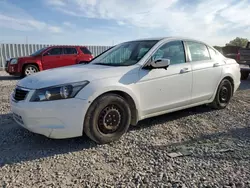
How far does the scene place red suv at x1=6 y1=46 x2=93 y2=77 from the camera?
11.1m

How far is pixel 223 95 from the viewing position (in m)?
5.18

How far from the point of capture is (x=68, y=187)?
7.94ft

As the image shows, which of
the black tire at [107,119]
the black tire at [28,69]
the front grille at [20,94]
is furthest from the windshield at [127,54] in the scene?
the black tire at [28,69]

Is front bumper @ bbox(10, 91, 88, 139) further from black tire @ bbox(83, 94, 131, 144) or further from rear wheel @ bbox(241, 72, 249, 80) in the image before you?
rear wheel @ bbox(241, 72, 249, 80)

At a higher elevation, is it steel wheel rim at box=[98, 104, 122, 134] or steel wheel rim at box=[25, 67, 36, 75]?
steel wheel rim at box=[25, 67, 36, 75]

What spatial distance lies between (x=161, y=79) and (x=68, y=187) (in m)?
2.21

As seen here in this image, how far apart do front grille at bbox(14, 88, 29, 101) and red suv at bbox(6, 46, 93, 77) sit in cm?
780

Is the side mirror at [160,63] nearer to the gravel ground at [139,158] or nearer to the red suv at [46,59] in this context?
the gravel ground at [139,158]

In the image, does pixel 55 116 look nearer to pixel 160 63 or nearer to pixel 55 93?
pixel 55 93

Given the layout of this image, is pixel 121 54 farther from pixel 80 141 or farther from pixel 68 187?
pixel 68 187

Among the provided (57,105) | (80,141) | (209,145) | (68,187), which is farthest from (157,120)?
(68,187)

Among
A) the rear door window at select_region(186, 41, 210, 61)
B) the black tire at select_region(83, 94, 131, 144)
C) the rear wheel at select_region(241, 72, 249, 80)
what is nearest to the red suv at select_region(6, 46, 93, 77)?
the rear wheel at select_region(241, 72, 249, 80)

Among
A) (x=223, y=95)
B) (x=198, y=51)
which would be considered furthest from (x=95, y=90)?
(x=223, y=95)

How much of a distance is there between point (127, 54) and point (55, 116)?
5.82 feet
